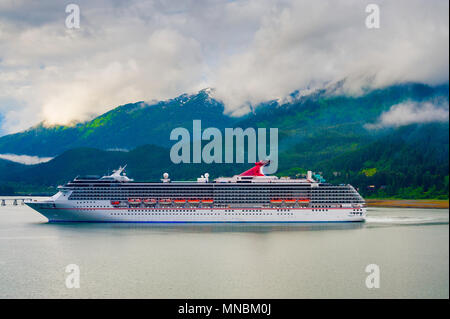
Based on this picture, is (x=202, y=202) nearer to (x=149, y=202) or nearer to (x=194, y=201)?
(x=194, y=201)

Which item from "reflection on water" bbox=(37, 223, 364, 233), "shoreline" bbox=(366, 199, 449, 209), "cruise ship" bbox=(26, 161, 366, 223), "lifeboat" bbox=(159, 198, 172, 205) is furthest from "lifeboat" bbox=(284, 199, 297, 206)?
"shoreline" bbox=(366, 199, 449, 209)

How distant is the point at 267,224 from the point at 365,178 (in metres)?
78.6

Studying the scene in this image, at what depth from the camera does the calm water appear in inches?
965

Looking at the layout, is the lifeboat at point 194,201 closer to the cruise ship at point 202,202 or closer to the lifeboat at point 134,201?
the cruise ship at point 202,202

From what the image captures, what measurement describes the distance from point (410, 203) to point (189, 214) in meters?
56.6

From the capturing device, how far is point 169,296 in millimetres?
23562

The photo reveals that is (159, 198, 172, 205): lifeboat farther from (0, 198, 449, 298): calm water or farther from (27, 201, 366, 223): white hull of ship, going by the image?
(0, 198, 449, 298): calm water

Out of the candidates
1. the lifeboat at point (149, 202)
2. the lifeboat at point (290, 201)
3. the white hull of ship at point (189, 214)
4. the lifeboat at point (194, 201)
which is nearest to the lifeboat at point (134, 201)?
the lifeboat at point (149, 202)

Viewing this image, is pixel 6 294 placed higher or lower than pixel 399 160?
lower

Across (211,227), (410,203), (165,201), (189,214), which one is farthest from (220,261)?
(410,203)

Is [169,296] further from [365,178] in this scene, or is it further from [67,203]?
[365,178]
